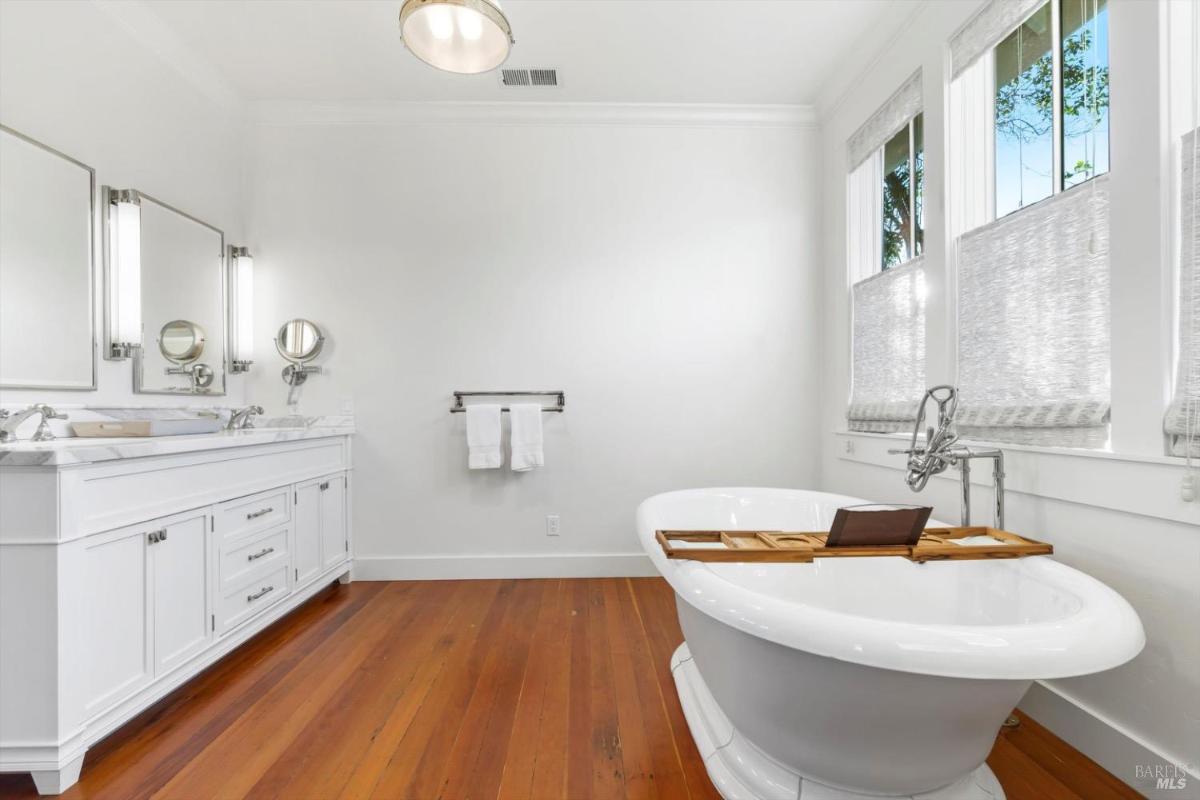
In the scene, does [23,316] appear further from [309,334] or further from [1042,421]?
[1042,421]

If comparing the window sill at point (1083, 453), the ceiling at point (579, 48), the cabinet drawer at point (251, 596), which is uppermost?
the ceiling at point (579, 48)

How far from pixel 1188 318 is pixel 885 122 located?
1.57 meters

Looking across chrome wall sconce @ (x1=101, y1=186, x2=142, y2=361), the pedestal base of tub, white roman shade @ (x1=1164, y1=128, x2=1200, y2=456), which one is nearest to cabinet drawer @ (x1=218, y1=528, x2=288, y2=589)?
chrome wall sconce @ (x1=101, y1=186, x2=142, y2=361)

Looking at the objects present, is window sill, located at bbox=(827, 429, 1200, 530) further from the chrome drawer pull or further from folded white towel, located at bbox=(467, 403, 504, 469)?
the chrome drawer pull

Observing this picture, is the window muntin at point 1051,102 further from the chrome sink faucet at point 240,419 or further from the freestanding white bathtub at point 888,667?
the chrome sink faucet at point 240,419

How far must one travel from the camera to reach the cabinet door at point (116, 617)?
1.36 meters

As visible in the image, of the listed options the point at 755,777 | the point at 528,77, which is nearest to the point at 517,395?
the point at 528,77

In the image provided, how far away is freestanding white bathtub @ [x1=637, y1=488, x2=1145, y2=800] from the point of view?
864 mm

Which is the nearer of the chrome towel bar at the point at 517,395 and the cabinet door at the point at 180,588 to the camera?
the cabinet door at the point at 180,588

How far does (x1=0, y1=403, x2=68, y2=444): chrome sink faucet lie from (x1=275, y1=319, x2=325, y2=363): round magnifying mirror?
1.13 metres

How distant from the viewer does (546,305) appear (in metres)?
2.89

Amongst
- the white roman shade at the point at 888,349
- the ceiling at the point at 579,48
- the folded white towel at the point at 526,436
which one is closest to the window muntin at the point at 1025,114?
the white roman shade at the point at 888,349

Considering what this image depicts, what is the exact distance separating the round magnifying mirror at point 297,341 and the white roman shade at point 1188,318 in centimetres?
326

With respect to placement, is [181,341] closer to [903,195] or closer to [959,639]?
[959,639]
